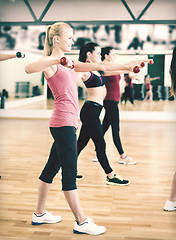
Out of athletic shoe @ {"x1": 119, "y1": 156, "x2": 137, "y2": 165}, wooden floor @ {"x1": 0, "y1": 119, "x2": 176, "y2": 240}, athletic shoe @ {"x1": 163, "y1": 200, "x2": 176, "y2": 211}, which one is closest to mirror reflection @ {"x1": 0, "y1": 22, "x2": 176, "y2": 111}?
wooden floor @ {"x1": 0, "y1": 119, "x2": 176, "y2": 240}

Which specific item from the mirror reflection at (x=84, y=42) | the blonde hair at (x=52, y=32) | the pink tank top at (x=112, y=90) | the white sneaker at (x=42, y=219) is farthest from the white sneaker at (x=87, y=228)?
the mirror reflection at (x=84, y=42)

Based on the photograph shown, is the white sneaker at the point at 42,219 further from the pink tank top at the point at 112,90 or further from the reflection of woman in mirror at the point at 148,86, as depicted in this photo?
the reflection of woman in mirror at the point at 148,86

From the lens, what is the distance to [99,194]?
3326 millimetres

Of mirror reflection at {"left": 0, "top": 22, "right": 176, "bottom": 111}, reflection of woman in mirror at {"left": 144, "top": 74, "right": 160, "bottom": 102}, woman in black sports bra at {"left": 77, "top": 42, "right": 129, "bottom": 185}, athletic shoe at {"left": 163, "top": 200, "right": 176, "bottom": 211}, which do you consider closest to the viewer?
athletic shoe at {"left": 163, "top": 200, "right": 176, "bottom": 211}

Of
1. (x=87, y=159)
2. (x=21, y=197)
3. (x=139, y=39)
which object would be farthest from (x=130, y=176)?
(x=139, y=39)

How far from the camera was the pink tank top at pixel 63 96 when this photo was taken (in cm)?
222

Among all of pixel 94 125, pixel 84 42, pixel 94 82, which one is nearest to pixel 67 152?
pixel 94 125

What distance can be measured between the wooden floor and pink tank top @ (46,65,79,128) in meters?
0.77

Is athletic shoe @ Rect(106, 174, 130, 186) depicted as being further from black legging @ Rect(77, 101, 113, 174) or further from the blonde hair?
the blonde hair

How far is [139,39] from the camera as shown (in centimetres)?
942

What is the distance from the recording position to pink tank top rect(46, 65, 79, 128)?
2.22 meters

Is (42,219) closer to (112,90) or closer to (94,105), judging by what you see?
(94,105)

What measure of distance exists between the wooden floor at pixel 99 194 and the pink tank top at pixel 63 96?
2.53ft

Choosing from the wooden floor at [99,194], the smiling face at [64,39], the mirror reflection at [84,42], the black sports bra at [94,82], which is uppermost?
the mirror reflection at [84,42]
